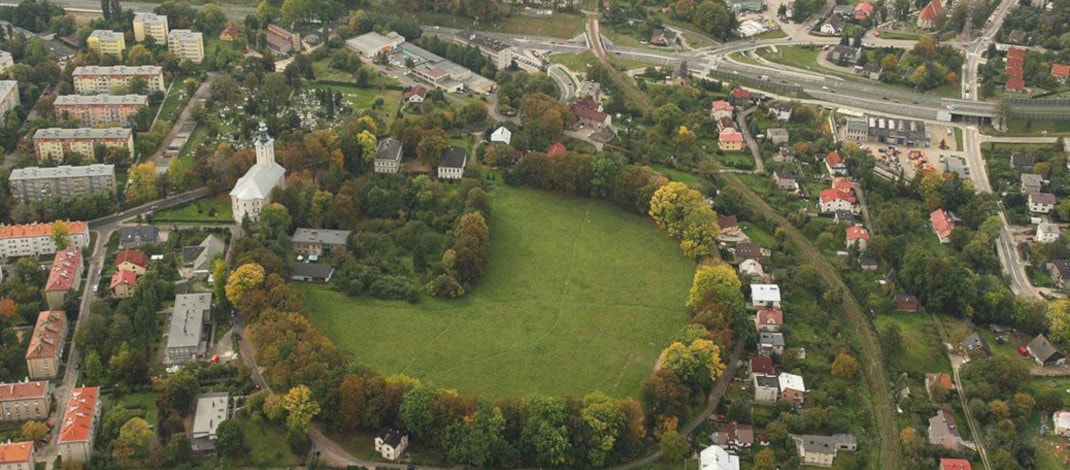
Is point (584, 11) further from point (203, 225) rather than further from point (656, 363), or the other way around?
point (656, 363)

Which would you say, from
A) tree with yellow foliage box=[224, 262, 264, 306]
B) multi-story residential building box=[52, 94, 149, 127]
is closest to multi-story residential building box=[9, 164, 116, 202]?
multi-story residential building box=[52, 94, 149, 127]

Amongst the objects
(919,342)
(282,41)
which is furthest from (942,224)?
(282,41)

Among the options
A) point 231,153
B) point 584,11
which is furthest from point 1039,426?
point 584,11

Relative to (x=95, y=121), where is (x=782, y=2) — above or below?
above

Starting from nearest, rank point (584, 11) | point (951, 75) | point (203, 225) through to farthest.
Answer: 1. point (203, 225)
2. point (951, 75)
3. point (584, 11)

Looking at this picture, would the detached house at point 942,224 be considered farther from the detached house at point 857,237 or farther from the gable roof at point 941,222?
the detached house at point 857,237

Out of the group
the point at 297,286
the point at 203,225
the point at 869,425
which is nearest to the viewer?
the point at 869,425

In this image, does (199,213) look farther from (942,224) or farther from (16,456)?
(942,224)
